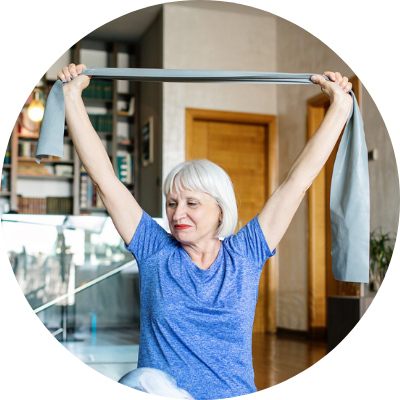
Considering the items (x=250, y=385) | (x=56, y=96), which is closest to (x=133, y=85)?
(x=56, y=96)

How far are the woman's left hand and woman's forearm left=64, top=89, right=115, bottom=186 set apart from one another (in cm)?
71

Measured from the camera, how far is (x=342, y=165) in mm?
1706

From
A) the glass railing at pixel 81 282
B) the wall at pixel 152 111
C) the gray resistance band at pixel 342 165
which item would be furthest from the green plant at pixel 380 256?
the wall at pixel 152 111

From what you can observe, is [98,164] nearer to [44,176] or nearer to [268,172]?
[268,172]

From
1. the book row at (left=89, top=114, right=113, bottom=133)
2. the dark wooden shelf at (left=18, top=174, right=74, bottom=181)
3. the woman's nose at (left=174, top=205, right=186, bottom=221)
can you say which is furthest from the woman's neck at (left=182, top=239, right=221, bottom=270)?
the book row at (left=89, top=114, right=113, bottom=133)

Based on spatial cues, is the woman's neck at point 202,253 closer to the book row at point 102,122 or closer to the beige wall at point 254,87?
the beige wall at point 254,87

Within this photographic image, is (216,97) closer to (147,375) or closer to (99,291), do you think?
(99,291)

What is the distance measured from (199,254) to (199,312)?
7.9 inches

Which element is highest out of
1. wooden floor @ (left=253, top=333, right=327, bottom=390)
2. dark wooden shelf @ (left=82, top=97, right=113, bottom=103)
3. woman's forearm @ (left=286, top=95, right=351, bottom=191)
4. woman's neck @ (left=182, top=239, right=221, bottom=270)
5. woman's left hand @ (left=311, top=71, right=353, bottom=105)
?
dark wooden shelf @ (left=82, top=97, right=113, bottom=103)

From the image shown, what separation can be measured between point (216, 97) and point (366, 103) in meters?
1.80

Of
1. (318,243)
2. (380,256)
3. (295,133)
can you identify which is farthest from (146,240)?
(295,133)

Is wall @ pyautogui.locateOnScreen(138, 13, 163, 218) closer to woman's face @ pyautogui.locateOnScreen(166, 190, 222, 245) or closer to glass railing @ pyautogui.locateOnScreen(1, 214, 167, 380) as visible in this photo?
glass railing @ pyautogui.locateOnScreen(1, 214, 167, 380)

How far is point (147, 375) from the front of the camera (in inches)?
50.9

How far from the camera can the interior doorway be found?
4969 millimetres
